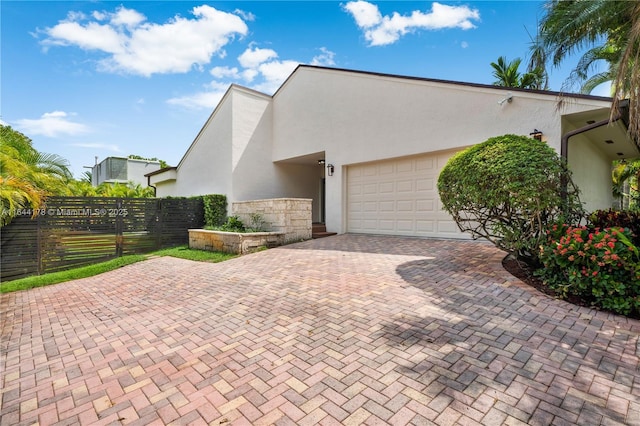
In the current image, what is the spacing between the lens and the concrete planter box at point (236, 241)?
8.18 metres

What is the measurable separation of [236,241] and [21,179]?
16.3ft

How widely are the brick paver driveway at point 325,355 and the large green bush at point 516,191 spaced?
0.75 meters

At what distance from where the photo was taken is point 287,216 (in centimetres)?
925

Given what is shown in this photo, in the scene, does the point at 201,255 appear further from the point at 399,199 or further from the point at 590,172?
the point at 590,172

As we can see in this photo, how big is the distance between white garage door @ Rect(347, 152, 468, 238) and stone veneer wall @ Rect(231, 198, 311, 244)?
1808 millimetres

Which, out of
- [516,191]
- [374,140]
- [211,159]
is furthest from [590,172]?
[211,159]

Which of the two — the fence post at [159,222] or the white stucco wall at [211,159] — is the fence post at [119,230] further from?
the white stucco wall at [211,159]

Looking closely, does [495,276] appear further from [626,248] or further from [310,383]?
[310,383]

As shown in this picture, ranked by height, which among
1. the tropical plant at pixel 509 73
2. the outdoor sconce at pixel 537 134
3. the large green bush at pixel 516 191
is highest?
the tropical plant at pixel 509 73

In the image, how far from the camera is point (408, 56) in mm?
11133

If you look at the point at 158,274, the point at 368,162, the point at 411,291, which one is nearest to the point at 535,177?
the point at 411,291

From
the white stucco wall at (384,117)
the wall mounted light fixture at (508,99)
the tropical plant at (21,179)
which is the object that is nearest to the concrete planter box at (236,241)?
the white stucco wall at (384,117)

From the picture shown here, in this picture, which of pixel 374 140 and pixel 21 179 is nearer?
pixel 21 179

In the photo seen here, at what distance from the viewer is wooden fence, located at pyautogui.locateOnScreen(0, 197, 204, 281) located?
695cm
